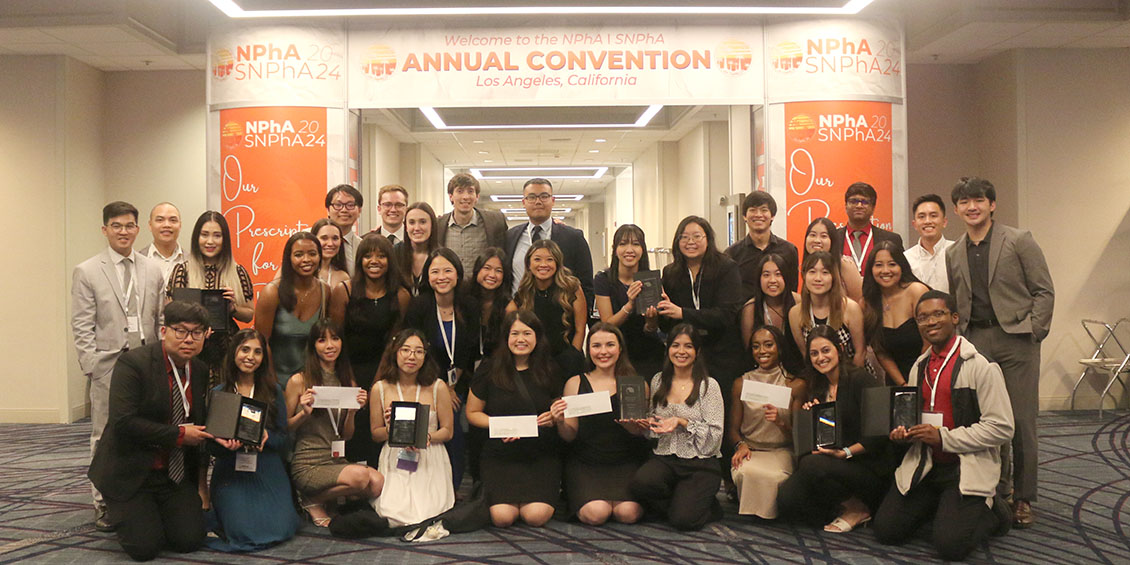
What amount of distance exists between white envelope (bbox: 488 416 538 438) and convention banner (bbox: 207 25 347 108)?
2851 millimetres

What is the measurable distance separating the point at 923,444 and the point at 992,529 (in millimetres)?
468

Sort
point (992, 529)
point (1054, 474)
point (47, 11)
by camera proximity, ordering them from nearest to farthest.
Result: point (992, 529)
point (1054, 474)
point (47, 11)

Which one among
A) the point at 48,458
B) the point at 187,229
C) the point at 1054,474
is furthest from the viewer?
the point at 187,229

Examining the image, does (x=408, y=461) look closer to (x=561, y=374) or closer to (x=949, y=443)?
(x=561, y=374)

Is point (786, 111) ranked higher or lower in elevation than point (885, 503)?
higher

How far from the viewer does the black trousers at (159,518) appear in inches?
147

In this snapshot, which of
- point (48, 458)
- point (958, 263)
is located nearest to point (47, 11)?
point (48, 458)

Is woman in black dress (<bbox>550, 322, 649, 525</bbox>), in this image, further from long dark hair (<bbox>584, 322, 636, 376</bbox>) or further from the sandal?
the sandal

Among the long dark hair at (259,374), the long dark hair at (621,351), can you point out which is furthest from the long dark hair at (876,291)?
the long dark hair at (259,374)

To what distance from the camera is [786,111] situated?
604cm

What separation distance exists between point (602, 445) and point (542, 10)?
2786 millimetres

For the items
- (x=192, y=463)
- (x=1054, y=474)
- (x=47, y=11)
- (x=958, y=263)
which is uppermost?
(x=47, y=11)

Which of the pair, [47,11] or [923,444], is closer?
[923,444]

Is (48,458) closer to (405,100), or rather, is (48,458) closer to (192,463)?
(192,463)
